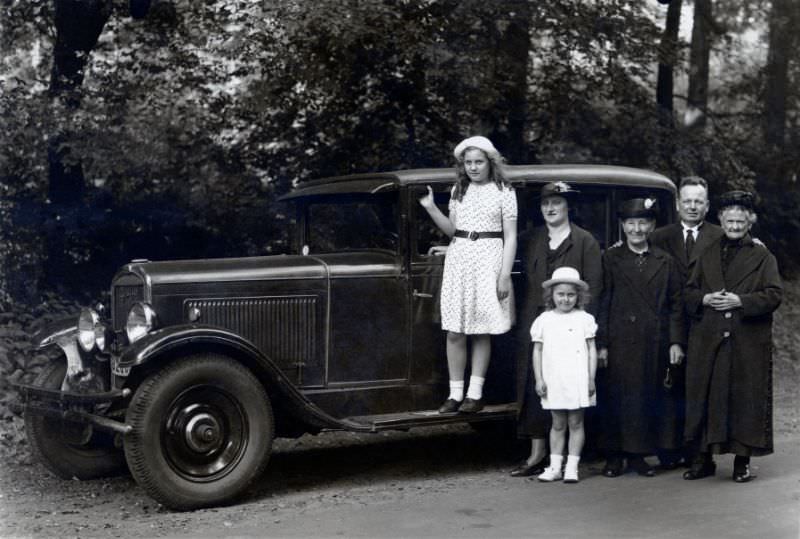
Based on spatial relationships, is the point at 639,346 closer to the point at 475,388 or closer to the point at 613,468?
the point at 613,468

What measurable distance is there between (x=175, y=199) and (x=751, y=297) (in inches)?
229

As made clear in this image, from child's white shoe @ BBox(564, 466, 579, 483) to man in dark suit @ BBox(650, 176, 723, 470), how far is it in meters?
0.63

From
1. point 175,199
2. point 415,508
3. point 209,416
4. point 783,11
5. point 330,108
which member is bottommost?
point 415,508

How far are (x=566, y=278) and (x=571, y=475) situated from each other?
116 centimetres

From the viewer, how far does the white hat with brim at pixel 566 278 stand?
591 cm

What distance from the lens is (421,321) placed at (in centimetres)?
624

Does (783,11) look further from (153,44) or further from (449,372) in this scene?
(449,372)

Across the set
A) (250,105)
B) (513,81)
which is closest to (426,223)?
(250,105)

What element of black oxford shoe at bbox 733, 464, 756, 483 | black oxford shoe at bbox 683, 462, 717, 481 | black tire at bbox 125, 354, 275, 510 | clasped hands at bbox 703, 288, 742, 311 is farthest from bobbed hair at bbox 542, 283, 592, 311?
black tire at bbox 125, 354, 275, 510

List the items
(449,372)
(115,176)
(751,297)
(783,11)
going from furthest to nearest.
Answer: (783,11) < (115,176) < (449,372) < (751,297)

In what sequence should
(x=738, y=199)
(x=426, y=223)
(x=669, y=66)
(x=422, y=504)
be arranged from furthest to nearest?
(x=669, y=66), (x=426, y=223), (x=738, y=199), (x=422, y=504)

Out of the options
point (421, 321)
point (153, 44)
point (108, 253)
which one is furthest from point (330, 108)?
point (421, 321)

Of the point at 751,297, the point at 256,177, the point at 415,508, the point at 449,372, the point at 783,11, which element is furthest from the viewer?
the point at 783,11

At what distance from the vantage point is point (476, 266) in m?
6.08
